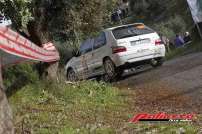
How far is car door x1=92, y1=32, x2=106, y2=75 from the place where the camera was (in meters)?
19.6

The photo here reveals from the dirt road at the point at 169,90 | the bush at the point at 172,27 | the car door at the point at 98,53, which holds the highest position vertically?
the bush at the point at 172,27

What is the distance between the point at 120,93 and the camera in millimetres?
14680

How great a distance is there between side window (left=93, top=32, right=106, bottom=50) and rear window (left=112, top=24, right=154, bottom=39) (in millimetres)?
541

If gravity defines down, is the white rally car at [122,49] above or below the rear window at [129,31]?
below

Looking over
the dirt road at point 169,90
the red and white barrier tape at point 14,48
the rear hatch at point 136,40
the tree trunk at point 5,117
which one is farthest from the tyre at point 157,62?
the tree trunk at point 5,117

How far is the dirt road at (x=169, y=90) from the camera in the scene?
460 inches

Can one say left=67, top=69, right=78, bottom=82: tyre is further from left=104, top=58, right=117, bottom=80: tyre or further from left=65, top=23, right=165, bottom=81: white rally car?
left=104, top=58, right=117, bottom=80: tyre

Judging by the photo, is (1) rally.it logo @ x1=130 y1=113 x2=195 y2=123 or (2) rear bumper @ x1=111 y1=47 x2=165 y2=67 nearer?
(1) rally.it logo @ x1=130 y1=113 x2=195 y2=123

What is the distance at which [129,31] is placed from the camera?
19125mm

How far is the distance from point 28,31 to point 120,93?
2.72 meters


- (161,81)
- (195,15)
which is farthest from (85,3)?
(195,15)

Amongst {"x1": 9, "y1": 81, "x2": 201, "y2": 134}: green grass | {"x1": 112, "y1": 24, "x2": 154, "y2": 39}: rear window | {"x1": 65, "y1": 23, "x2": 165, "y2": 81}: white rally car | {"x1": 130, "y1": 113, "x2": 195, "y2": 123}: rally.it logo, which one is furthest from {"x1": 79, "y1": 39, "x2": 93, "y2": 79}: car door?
{"x1": 130, "y1": 113, "x2": 195, "y2": 123}: rally.it logo

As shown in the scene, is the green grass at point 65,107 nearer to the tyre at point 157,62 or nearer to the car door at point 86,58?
the car door at point 86,58

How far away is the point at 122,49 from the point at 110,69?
1060 millimetres
